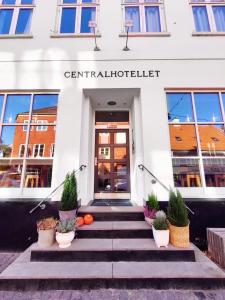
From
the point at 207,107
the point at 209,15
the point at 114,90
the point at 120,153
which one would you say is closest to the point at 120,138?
the point at 120,153

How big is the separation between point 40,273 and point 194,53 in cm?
596

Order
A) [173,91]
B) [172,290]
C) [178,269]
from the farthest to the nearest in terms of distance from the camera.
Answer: [173,91], [178,269], [172,290]

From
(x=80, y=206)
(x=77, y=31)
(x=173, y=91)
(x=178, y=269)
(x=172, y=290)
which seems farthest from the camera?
(x=77, y=31)

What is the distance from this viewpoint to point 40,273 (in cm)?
259

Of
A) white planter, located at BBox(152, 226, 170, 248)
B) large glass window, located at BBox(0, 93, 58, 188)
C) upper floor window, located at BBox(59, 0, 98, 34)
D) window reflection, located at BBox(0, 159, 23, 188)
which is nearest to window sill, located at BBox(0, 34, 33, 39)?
upper floor window, located at BBox(59, 0, 98, 34)

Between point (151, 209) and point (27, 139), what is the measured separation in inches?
135

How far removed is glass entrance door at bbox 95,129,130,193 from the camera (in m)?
5.43

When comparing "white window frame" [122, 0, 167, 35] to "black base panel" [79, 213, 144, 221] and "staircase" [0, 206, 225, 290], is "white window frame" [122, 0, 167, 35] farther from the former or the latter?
"staircase" [0, 206, 225, 290]

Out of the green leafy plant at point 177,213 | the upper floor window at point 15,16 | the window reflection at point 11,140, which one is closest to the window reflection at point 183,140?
the green leafy plant at point 177,213

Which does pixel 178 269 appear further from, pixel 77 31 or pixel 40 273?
pixel 77 31

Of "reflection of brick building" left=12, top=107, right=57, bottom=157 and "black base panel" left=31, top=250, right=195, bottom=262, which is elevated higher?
"reflection of brick building" left=12, top=107, right=57, bottom=157

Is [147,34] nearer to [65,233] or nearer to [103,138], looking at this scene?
[103,138]

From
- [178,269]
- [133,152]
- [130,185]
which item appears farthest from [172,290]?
[133,152]

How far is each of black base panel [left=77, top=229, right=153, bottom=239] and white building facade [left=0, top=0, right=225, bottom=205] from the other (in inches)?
39.8
